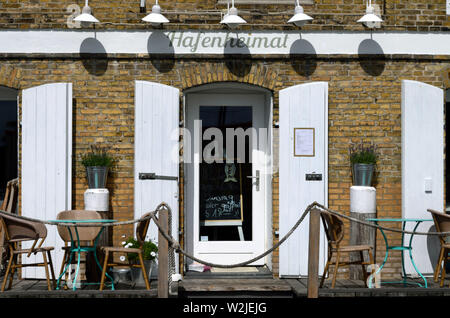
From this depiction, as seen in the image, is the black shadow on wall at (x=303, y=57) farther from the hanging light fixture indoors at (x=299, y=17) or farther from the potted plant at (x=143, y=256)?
the potted plant at (x=143, y=256)

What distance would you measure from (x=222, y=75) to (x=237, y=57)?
29cm

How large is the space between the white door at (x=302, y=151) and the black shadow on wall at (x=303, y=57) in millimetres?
278

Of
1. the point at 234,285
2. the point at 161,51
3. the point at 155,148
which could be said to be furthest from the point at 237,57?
the point at 234,285

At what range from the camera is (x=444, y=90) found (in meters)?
7.29

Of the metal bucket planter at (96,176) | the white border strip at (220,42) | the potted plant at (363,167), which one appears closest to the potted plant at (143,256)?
the metal bucket planter at (96,176)

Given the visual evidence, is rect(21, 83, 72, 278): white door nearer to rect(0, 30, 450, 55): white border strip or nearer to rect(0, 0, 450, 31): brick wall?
rect(0, 30, 450, 55): white border strip

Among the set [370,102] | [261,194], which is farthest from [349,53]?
[261,194]

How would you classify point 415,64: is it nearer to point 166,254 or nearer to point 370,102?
point 370,102

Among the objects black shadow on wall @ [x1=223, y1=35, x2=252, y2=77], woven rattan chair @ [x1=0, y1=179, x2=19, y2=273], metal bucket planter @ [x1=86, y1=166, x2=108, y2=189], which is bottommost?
woven rattan chair @ [x1=0, y1=179, x2=19, y2=273]

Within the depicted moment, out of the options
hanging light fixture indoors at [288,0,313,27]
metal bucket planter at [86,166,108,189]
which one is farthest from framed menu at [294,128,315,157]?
metal bucket planter at [86,166,108,189]

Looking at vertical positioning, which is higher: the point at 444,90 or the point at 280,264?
the point at 444,90

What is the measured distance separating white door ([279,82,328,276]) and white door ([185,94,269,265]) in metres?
0.51

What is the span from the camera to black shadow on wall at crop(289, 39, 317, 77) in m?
7.23

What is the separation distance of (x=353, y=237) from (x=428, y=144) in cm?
143
